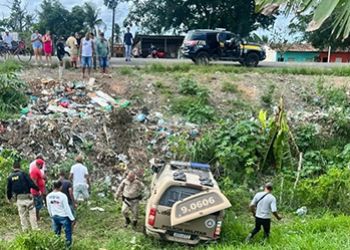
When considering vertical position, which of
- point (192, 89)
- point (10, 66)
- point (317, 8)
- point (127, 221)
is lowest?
point (127, 221)

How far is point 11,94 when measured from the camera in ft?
56.1

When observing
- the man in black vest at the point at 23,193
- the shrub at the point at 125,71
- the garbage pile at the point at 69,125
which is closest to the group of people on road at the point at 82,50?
the shrub at the point at 125,71

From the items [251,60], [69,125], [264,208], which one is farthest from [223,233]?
[251,60]

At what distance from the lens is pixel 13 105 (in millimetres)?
16797

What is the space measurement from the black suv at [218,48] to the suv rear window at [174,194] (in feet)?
48.5

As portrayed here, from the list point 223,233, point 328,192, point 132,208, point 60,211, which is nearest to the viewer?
point 60,211

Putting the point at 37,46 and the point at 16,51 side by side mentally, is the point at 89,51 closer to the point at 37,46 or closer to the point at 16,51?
the point at 37,46

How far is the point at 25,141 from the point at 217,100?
22.4ft

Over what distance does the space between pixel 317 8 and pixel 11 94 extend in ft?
50.6

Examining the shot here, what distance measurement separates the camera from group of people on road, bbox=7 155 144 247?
9727 millimetres

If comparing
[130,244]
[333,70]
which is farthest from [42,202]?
[333,70]

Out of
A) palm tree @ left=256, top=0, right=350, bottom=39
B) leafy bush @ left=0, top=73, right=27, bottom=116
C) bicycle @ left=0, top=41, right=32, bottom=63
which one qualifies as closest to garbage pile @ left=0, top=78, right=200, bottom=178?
leafy bush @ left=0, top=73, right=27, bottom=116

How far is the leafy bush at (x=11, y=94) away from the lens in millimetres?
16625

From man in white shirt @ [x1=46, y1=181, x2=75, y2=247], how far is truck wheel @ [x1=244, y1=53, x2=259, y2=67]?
56.5ft
